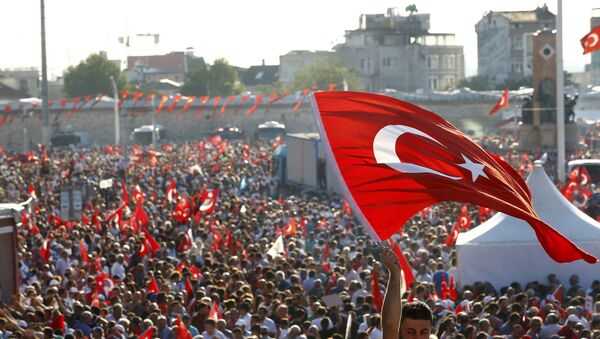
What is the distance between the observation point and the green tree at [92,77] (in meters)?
116

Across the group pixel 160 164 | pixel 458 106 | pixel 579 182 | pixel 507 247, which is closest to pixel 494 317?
pixel 507 247

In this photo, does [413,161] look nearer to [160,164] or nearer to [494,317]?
[494,317]

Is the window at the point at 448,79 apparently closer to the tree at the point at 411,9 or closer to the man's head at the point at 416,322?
the tree at the point at 411,9

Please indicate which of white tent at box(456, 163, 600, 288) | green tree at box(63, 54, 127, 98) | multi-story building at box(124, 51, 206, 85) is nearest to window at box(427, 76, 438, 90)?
multi-story building at box(124, 51, 206, 85)

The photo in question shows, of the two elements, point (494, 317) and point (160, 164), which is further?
point (160, 164)

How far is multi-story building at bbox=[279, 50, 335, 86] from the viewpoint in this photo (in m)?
140

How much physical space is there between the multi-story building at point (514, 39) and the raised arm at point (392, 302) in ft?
369

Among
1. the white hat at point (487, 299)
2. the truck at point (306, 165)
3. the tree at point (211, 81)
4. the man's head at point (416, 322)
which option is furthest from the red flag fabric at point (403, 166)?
the tree at point (211, 81)

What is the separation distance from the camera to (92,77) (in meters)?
116

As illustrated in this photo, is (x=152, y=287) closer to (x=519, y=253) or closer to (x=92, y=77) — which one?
(x=519, y=253)

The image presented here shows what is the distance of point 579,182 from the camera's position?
30547mm

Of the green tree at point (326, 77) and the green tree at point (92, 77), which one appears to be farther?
the green tree at point (92, 77)

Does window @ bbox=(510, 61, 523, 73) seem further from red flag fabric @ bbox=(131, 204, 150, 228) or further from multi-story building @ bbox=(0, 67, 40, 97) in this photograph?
red flag fabric @ bbox=(131, 204, 150, 228)

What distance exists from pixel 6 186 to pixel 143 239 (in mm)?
18930
